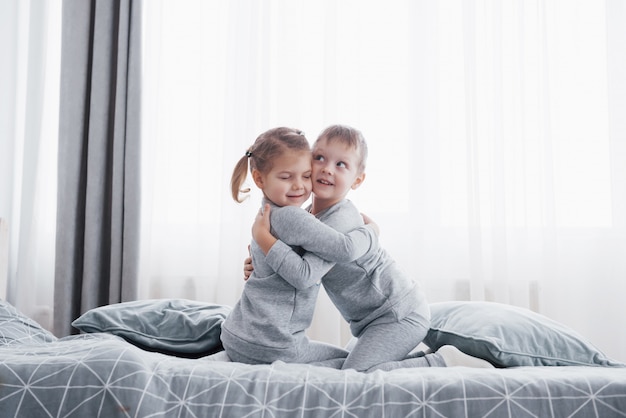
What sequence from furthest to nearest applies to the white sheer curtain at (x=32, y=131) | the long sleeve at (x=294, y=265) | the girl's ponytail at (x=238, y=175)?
the white sheer curtain at (x=32, y=131), the girl's ponytail at (x=238, y=175), the long sleeve at (x=294, y=265)

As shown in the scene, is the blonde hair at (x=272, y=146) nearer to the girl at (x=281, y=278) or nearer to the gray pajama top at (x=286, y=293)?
the girl at (x=281, y=278)

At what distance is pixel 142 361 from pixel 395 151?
189 centimetres

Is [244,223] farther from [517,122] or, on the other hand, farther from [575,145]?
[575,145]

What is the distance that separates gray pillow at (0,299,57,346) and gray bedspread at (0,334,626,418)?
1.12 ft

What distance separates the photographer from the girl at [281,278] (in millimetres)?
1410

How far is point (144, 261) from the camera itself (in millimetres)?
2768

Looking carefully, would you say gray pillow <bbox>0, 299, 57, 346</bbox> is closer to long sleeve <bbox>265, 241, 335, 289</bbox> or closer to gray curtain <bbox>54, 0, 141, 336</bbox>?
long sleeve <bbox>265, 241, 335, 289</bbox>

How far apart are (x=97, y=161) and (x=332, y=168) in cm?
164

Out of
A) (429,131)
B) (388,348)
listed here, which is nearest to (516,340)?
(388,348)

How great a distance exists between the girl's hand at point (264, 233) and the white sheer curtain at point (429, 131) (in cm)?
126

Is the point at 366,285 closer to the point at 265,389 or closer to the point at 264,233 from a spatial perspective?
the point at 264,233

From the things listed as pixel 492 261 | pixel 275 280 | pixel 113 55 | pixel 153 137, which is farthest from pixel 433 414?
pixel 113 55

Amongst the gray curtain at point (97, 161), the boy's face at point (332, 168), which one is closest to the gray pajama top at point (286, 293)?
the boy's face at point (332, 168)

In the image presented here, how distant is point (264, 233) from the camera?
1.45 metres
